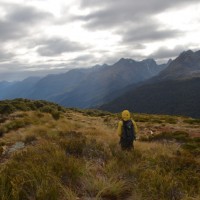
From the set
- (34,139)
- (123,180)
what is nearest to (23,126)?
(34,139)

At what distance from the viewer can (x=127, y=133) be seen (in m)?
12.1

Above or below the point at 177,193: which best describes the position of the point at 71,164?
above

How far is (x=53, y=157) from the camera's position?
7.91 meters

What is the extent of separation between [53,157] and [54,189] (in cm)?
229

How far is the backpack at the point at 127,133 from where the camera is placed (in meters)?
12.0

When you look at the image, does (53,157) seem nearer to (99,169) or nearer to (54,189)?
(99,169)

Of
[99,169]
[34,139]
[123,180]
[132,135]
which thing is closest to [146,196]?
[123,180]

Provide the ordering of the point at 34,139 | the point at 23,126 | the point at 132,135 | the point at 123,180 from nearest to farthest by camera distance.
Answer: the point at 123,180, the point at 132,135, the point at 34,139, the point at 23,126

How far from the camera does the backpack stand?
12.0 m

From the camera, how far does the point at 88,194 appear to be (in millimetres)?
6141

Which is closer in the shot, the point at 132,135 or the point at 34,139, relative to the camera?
the point at 132,135

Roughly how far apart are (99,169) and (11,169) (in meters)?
2.20

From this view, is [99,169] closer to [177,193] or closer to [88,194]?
[88,194]

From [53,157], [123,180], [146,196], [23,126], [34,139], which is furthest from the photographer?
[23,126]
